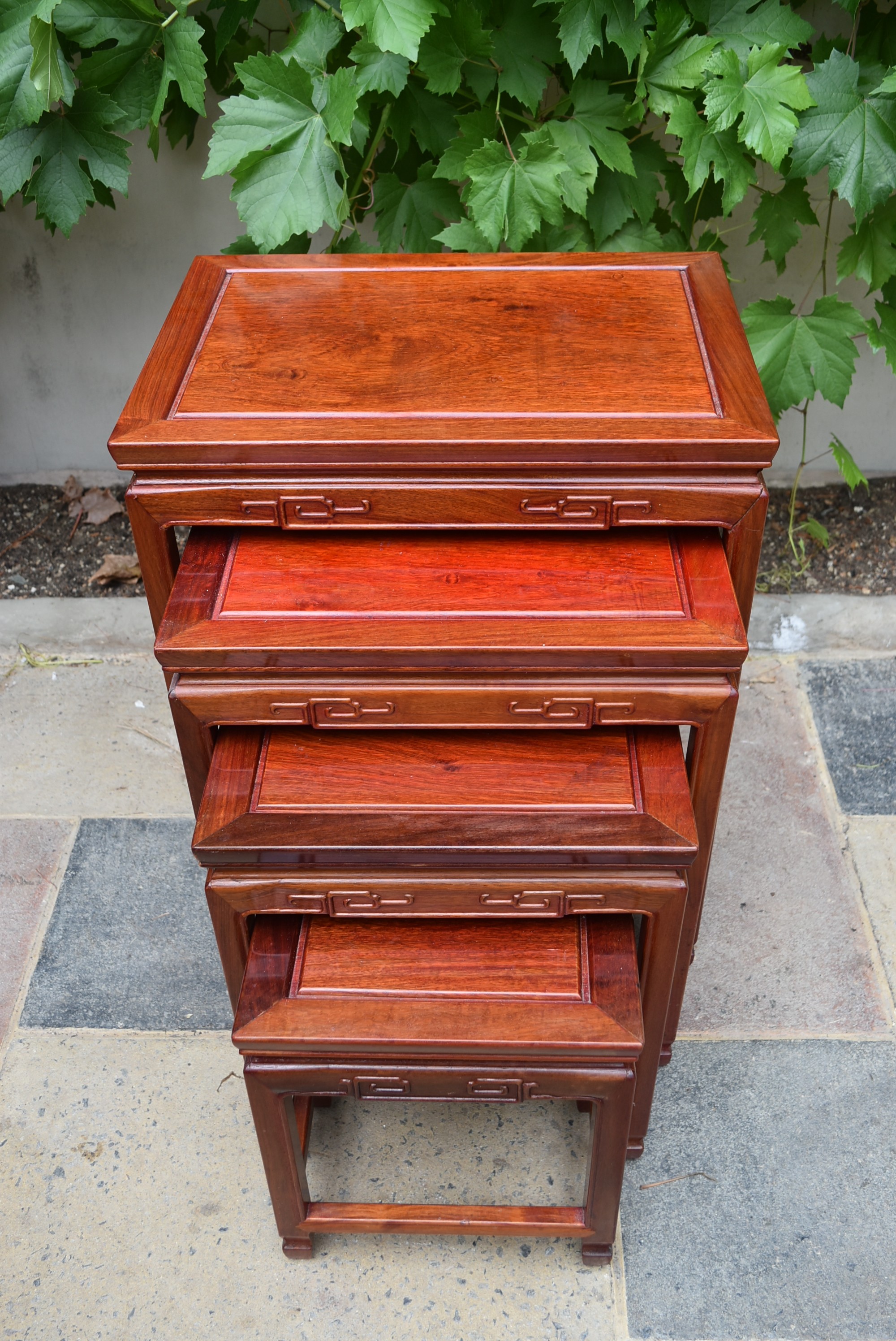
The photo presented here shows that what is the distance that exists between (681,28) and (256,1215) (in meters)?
2.04

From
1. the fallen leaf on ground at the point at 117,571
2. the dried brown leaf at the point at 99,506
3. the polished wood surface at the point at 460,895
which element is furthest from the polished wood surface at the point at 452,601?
the dried brown leaf at the point at 99,506

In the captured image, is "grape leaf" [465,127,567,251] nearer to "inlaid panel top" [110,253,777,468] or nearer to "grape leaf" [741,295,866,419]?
"inlaid panel top" [110,253,777,468]

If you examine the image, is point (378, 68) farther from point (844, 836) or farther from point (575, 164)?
point (844, 836)

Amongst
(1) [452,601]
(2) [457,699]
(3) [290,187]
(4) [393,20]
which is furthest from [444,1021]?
(4) [393,20]

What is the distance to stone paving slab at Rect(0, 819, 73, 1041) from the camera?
83.9 inches

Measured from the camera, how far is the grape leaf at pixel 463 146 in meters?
2.00

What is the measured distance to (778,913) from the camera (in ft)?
7.22

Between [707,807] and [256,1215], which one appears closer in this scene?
[707,807]

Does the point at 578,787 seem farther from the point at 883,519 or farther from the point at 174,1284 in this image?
the point at 883,519

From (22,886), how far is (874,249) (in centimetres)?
207

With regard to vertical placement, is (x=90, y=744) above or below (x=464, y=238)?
below

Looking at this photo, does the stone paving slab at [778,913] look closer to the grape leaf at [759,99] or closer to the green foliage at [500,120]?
the green foliage at [500,120]

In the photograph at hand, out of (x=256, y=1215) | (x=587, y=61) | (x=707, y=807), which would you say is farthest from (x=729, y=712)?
(x=587, y=61)

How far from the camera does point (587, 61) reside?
2154 mm
